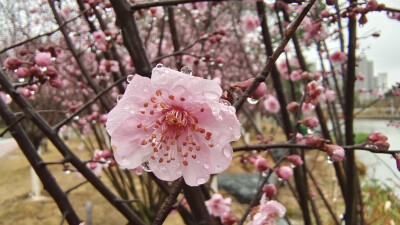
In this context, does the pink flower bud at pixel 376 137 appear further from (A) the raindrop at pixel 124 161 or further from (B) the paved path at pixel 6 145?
(B) the paved path at pixel 6 145

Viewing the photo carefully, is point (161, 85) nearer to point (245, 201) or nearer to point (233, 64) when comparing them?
point (245, 201)

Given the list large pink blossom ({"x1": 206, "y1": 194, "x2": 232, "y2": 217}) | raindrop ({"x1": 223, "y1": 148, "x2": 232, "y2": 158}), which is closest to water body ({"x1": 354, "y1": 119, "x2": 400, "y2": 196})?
raindrop ({"x1": 223, "y1": 148, "x2": 232, "y2": 158})

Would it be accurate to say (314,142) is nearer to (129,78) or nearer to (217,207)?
(129,78)

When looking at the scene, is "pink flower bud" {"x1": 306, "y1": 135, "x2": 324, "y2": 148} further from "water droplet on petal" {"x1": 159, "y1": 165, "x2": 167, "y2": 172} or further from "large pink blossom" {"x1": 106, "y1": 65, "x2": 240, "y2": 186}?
"water droplet on petal" {"x1": 159, "y1": 165, "x2": 167, "y2": 172}

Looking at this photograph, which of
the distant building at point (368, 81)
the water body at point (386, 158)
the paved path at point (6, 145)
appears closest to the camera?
the paved path at point (6, 145)

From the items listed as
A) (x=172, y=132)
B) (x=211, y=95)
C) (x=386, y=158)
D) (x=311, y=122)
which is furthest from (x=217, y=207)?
(x=211, y=95)

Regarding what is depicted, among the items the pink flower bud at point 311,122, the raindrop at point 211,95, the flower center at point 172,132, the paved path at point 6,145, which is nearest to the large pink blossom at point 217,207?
the pink flower bud at point 311,122

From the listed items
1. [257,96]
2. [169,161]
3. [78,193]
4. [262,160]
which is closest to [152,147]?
[169,161]
